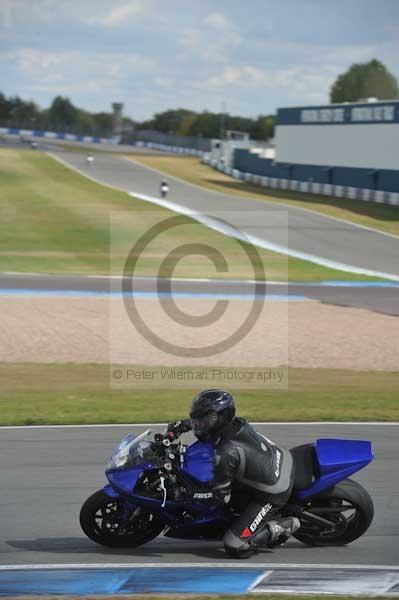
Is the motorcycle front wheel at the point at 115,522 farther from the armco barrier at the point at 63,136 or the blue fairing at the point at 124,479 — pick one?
the armco barrier at the point at 63,136

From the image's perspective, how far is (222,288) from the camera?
29.4 meters

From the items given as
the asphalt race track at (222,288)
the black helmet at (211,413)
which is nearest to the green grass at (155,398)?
the black helmet at (211,413)

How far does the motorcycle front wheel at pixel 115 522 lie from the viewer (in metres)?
7.98

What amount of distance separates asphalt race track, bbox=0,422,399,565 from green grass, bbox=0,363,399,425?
61 cm

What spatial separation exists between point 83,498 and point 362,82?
172 meters

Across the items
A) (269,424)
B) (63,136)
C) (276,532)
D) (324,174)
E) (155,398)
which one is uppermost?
(63,136)

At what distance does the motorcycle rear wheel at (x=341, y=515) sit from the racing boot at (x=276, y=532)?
18 cm

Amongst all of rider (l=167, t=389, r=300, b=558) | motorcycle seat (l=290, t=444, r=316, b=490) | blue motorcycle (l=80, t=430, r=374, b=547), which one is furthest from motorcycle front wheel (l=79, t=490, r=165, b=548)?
motorcycle seat (l=290, t=444, r=316, b=490)

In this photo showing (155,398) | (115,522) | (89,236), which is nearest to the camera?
(115,522)

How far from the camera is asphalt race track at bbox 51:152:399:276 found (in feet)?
127

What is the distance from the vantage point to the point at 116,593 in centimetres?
711

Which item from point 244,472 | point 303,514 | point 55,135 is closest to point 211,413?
point 244,472

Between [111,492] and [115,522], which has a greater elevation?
[111,492]
